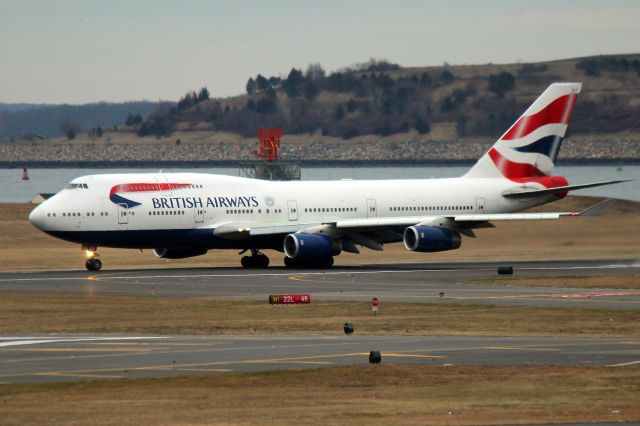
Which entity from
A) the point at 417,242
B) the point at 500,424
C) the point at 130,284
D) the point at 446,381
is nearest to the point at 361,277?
the point at 417,242

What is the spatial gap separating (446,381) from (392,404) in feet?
9.29

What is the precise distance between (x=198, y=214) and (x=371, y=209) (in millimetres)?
9040

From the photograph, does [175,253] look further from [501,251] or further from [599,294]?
A: [599,294]

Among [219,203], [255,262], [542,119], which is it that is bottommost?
[255,262]

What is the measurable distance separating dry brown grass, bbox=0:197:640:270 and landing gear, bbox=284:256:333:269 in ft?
22.5

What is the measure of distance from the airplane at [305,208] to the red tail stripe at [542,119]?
0.17ft

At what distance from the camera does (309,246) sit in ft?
214

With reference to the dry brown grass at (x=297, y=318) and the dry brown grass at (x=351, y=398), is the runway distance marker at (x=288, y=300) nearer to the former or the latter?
Answer: the dry brown grass at (x=297, y=318)

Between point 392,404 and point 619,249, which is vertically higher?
point 392,404

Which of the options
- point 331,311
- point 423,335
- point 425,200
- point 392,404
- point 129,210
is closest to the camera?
point 392,404

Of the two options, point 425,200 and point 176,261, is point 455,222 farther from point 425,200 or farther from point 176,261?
point 176,261

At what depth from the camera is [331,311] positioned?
44969 millimetres

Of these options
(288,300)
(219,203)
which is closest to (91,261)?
(219,203)

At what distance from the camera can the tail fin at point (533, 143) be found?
7419 centimetres
